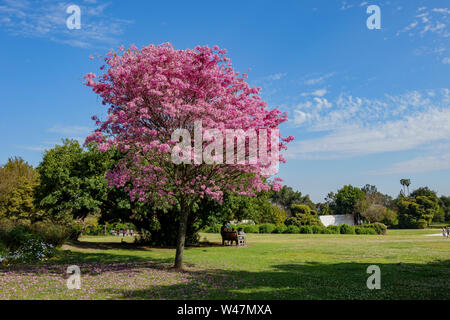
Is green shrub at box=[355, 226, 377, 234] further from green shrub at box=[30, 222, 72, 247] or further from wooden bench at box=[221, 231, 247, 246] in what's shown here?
green shrub at box=[30, 222, 72, 247]

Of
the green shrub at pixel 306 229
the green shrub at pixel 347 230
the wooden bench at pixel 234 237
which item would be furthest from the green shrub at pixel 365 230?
the wooden bench at pixel 234 237

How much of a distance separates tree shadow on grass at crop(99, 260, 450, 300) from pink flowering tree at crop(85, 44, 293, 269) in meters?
3.67

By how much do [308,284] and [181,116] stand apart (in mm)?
8386

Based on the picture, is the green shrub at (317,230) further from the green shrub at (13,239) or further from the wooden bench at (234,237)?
the green shrub at (13,239)

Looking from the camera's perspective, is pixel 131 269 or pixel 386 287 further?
pixel 131 269

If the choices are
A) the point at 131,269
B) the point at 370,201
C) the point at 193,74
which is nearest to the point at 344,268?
the point at 131,269

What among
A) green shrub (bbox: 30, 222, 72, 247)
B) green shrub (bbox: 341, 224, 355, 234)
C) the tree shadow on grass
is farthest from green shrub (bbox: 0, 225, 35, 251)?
green shrub (bbox: 341, 224, 355, 234)

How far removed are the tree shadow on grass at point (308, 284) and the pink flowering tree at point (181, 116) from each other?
3.67 metres

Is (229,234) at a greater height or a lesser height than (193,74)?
lesser

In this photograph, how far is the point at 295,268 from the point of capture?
635 inches

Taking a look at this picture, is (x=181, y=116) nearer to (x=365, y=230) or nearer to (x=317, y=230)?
(x=317, y=230)
